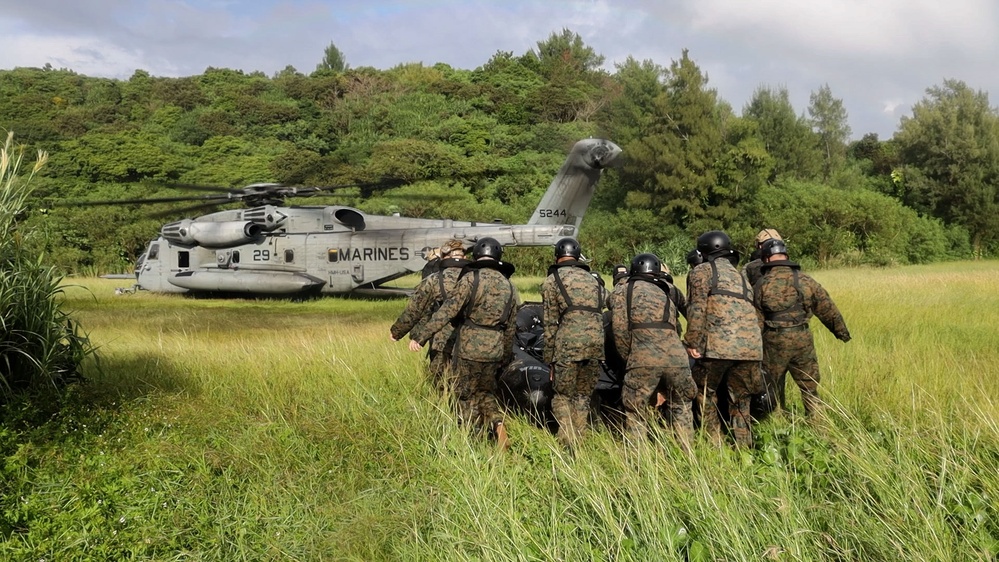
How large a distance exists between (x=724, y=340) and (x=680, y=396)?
54 cm

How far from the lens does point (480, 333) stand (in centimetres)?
608

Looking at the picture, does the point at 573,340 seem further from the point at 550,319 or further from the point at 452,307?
the point at 452,307

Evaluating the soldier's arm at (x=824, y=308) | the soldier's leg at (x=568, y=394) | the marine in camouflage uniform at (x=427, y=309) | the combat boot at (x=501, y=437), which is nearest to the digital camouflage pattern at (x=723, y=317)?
the soldier's arm at (x=824, y=308)

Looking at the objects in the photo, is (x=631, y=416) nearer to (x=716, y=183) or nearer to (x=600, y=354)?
(x=600, y=354)

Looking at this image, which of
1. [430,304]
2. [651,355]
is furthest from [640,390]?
[430,304]

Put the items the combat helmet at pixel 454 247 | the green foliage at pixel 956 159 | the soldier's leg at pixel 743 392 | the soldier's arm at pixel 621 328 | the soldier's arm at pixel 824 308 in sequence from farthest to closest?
the green foliage at pixel 956 159
the combat helmet at pixel 454 247
the soldier's arm at pixel 824 308
the soldier's arm at pixel 621 328
the soldier's leg at pixel 743 392

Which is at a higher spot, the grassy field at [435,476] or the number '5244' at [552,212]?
the number '5244' at [552,212]

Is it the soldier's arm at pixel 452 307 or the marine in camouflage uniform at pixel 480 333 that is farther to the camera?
the soldier's arm at pixel 452 307

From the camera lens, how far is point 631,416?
5.36 meters

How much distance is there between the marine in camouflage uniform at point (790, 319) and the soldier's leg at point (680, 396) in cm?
96

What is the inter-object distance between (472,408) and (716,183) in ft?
111

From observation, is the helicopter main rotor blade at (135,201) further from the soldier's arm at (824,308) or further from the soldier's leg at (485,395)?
the soldier's arm at (824,308)

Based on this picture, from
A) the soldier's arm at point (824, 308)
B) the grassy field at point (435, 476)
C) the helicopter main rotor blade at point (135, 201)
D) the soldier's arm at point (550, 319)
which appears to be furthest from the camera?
the helicopter main rotor blade at point (135, 201)

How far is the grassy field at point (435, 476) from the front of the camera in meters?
3.60
